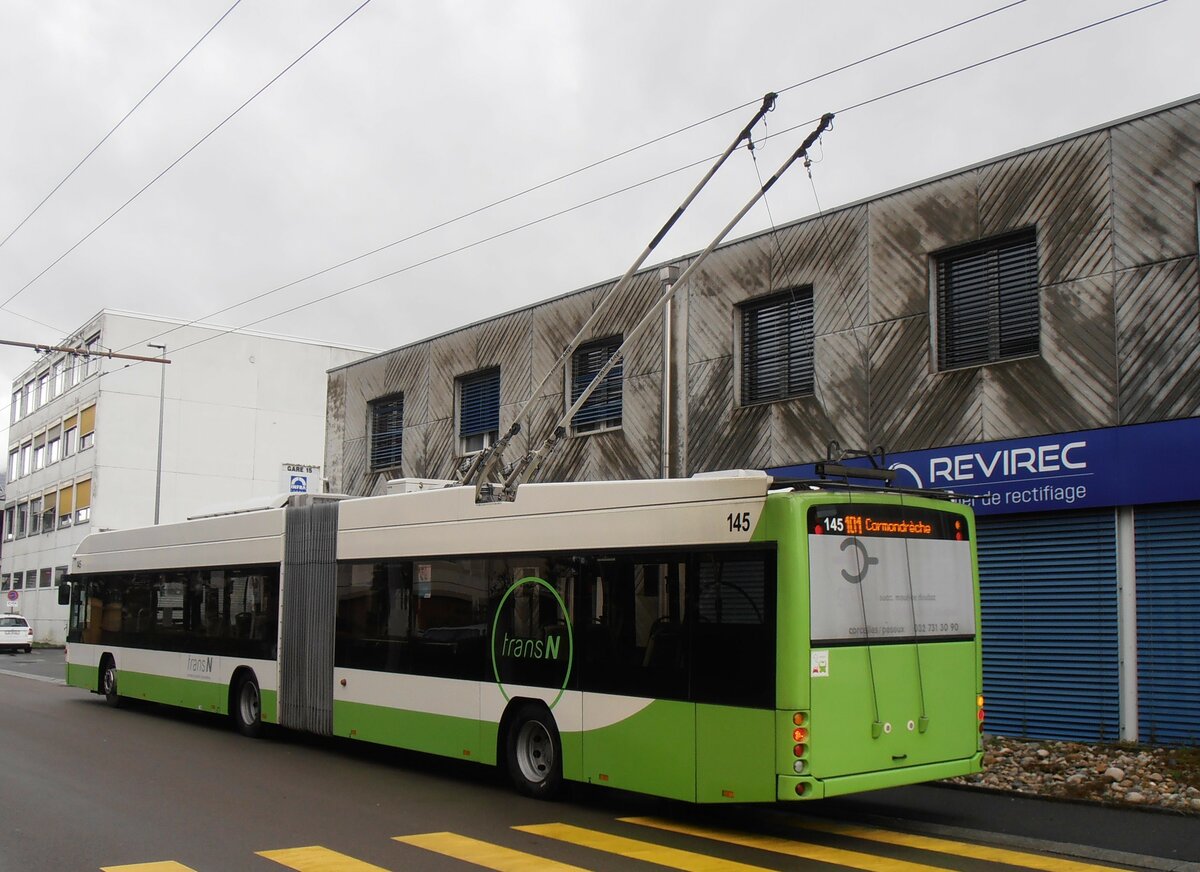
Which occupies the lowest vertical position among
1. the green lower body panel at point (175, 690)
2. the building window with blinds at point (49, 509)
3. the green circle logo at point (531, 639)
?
the green lower body panel at point (175, 690)

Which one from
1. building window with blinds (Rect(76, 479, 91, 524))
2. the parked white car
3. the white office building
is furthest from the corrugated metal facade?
building window with blinds (Rect(76, 479, 91, 524))

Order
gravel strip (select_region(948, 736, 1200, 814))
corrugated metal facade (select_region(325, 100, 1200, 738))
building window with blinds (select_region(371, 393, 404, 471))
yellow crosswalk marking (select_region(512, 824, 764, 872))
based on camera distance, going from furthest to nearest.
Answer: building window with blinds (select_region(371, 393, 404, 471))
corrugated metal facade (select_region(325, 100, 1200, 738))
gravel strip (select_region(948, 736, 1200, 814))
yellow crosswalk marking (select_region(512, 824, 764, 872))

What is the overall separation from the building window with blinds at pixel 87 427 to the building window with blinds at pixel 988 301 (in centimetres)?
4637

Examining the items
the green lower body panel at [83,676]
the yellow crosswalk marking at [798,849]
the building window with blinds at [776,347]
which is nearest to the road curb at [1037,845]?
the yellow crosswalk marking at [798,849]

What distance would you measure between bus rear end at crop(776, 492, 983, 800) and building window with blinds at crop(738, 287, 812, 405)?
297 inches

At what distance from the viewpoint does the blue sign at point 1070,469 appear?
13.0 metres

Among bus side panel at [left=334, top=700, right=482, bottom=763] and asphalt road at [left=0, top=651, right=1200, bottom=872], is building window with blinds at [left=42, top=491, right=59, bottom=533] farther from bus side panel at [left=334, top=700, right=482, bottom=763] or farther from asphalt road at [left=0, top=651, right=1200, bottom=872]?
bus side panel at [left=334, top=700, right=482, bottom=763]

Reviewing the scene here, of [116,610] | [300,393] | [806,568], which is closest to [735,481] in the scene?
[806,568]

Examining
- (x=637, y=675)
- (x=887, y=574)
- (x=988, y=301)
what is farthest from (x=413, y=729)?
(x=988, y=301)

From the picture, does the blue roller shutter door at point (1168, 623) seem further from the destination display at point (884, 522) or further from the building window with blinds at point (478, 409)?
the building window with blinds at point (478, 409)

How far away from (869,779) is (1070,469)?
6488 millimetres

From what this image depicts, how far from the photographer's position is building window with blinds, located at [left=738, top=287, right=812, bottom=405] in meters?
17.6

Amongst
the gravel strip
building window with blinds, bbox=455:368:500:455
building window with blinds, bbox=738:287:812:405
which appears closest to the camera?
the gravel strip

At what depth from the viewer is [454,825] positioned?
964 centimetres
